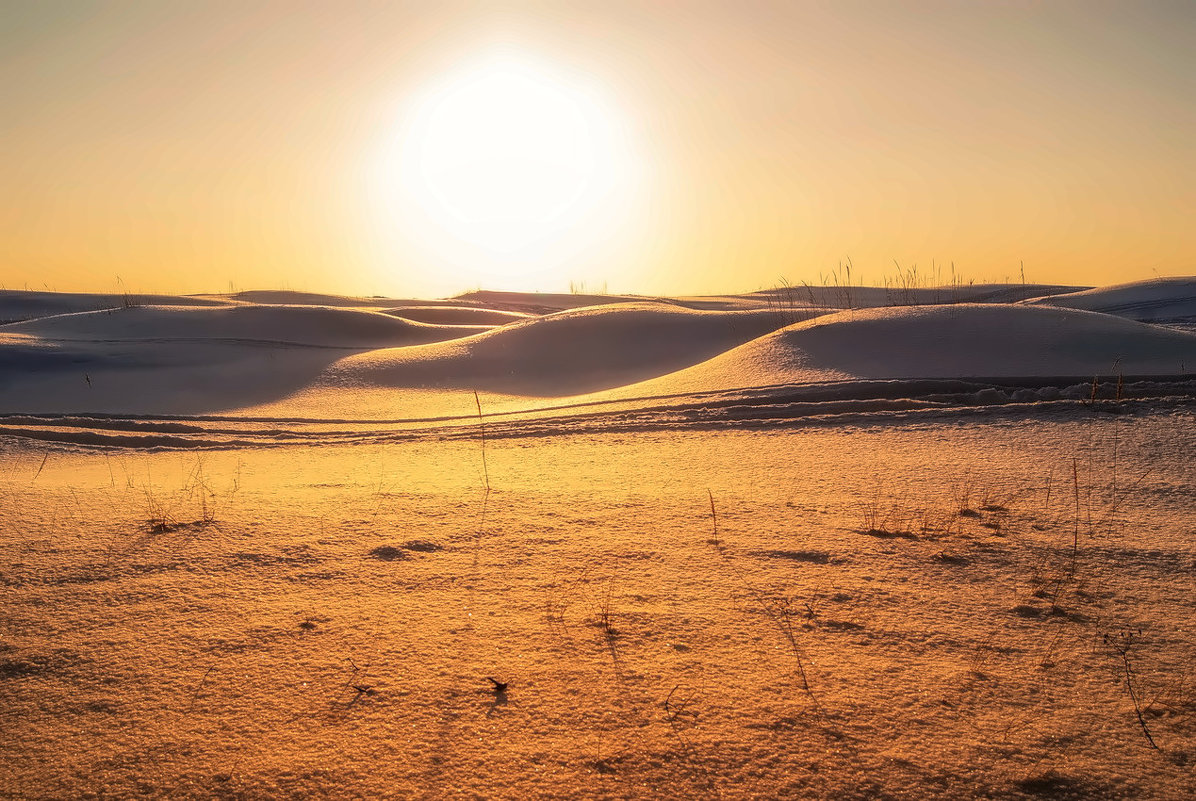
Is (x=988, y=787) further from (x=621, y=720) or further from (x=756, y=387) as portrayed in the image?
(x=756, y=387)

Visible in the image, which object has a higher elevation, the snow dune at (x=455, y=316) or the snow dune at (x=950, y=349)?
the snow dune at (x=455, y=316)

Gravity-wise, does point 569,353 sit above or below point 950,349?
above

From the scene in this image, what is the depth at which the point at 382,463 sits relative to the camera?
407 centimetres

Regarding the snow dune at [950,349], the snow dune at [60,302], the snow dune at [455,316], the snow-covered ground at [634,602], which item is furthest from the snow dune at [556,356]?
the snow dune at [60,302]

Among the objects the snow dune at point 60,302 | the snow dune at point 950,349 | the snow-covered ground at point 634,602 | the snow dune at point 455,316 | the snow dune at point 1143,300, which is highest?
the snow dune at point 60,302

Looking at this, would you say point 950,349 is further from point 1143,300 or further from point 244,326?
point 244,326

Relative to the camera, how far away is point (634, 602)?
Result: 6.62 ft

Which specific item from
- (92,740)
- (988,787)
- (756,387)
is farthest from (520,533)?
(756,387)

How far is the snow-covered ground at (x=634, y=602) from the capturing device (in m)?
1.40

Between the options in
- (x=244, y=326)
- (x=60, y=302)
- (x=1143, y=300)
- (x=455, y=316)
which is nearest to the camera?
(x=244, y=326)

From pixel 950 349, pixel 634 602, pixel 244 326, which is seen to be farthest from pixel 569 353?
pixel 634 602

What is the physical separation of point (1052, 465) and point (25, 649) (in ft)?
12.3

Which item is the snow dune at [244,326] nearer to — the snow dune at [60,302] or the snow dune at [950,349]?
the snow dune at [60,302]

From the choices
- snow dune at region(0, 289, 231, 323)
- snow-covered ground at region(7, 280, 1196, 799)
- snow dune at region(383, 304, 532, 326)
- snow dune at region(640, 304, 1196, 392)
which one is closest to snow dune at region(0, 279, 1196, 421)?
snow dune at region(640, 304, 1196, 392)
